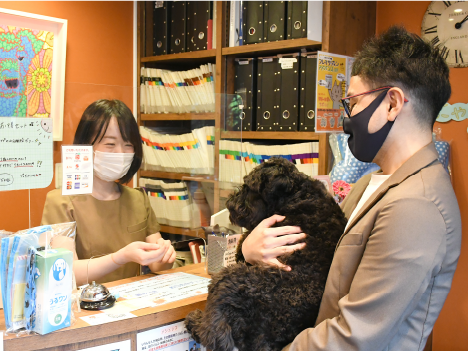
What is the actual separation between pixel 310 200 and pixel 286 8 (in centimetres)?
204

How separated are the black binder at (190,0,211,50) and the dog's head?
227 cm

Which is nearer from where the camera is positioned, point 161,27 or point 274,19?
point 274,19

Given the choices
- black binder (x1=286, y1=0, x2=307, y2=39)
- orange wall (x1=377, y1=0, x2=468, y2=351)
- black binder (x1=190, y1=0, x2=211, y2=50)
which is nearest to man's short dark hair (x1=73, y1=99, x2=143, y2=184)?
black binder (x1=286, y1=0, x2=307, y2=39)

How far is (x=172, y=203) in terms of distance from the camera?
220 cm

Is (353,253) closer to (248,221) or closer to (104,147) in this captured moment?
(248,221)

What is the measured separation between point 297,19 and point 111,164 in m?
1.72

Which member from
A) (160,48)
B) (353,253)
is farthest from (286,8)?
(353,253)

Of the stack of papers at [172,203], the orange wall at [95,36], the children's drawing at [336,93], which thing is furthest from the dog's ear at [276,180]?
the orange wall at [95,36]

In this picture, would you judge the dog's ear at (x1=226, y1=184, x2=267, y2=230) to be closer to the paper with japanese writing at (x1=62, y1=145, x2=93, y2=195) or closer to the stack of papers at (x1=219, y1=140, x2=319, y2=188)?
the paper with japanese writing at (x1=62, y1=145, x2=93, y2=195)

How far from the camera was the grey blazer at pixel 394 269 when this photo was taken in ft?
3.28

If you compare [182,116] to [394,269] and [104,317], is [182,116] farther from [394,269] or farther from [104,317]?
[394,269]

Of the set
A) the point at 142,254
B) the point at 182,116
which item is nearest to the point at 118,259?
the point at 142,254

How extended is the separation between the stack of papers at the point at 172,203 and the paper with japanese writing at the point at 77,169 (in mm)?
382

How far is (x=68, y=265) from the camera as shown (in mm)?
1178
